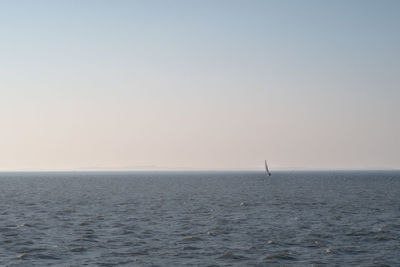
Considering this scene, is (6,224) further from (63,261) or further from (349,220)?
(349,220)

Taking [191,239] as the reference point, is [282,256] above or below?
below

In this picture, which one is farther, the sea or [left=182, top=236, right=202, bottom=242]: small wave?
[left=182, top=236, right=202, bottom=242]: small wave

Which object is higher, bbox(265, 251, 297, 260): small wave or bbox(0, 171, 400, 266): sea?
bbox(0, 171, 400, 266): sea

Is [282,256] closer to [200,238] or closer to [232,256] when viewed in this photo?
[232,256]

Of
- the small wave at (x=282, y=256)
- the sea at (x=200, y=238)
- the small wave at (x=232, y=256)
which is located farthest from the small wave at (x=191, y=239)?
the small wave at (x=282, y=256)

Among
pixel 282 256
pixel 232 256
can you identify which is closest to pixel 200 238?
pixel 232 256

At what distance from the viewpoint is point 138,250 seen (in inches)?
1350

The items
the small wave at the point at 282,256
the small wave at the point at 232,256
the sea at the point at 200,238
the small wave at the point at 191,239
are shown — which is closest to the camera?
the sea at the point at 200,238

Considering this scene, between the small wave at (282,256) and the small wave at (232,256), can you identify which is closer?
the small wave at (282,256)

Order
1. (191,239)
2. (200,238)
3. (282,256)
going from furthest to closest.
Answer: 1. (200,238)
2. (191,239)
3. (282,256)

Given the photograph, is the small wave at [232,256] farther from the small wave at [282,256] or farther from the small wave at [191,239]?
the small wave at [191,239]

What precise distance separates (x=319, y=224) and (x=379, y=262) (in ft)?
58.2

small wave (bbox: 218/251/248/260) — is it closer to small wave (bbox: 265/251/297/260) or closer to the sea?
the sea

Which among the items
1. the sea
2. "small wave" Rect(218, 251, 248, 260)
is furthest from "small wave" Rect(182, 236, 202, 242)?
"small wave" Rect(218, 251, 248, 260)
